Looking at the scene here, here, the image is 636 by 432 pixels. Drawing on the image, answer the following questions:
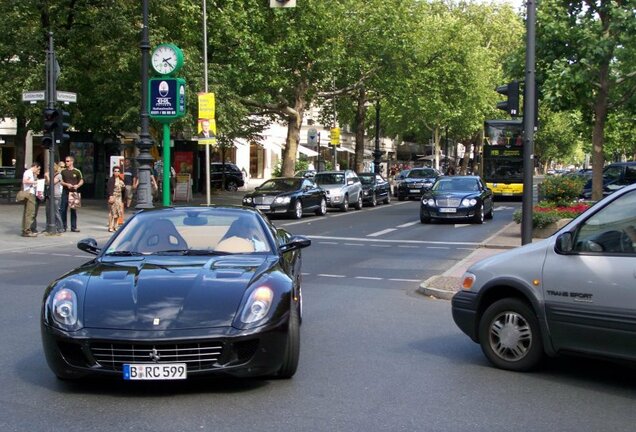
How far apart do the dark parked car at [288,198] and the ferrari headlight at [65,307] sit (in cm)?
2093

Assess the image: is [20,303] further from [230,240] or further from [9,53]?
[9,53]

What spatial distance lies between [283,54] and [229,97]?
17.4ft

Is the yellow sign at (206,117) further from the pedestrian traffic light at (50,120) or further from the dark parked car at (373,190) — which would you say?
the dark parked car at (373,190)

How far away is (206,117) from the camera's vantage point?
24.3m

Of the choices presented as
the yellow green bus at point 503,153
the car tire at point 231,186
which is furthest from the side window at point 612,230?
the car tire at point 231,186

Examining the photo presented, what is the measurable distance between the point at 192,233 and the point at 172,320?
172cm

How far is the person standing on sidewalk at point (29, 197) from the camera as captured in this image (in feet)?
60.9

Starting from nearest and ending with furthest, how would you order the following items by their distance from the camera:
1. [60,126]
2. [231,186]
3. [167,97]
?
[60,126] < [167,97] < [231,186]

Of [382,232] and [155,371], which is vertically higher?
[155,371]

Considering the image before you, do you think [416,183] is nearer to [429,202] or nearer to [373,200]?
[373,200]

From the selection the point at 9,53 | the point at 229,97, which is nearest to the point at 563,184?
the point at 229,97

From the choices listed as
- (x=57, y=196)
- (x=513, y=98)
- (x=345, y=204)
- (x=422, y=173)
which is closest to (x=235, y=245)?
(x=513, y=98)

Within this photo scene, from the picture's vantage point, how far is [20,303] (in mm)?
9844

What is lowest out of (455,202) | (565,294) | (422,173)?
(455,202)
